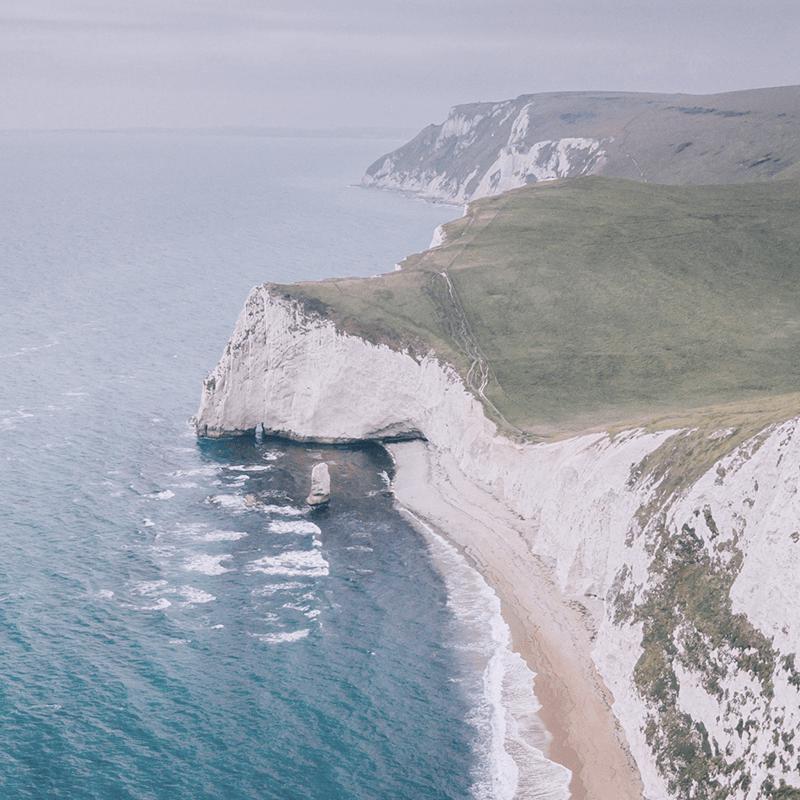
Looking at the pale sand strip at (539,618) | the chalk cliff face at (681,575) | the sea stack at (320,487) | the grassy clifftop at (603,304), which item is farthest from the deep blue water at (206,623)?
the grassy clifftop at (603,304)

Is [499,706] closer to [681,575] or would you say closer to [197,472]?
[681,575]

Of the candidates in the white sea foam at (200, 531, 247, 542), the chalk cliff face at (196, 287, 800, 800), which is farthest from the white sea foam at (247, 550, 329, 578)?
the chalk cliff face at (196, 287, 800, 800)

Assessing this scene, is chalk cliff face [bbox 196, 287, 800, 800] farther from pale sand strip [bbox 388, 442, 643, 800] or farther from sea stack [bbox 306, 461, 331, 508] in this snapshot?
sea stack [bbox 306, 461, 331, 508]

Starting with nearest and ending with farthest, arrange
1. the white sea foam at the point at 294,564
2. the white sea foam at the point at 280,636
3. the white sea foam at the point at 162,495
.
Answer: the white sea foam at the point at 280,636, the white sea foam at the point at 294,564, the white sea foam at the point at 162,495

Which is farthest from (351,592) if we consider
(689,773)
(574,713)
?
(689,773)

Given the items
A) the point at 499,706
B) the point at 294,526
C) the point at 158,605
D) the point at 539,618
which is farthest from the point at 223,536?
the point at 499,706

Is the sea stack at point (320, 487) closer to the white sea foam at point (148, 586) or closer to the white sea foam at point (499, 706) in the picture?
the white sea foam at point (499, 706)
